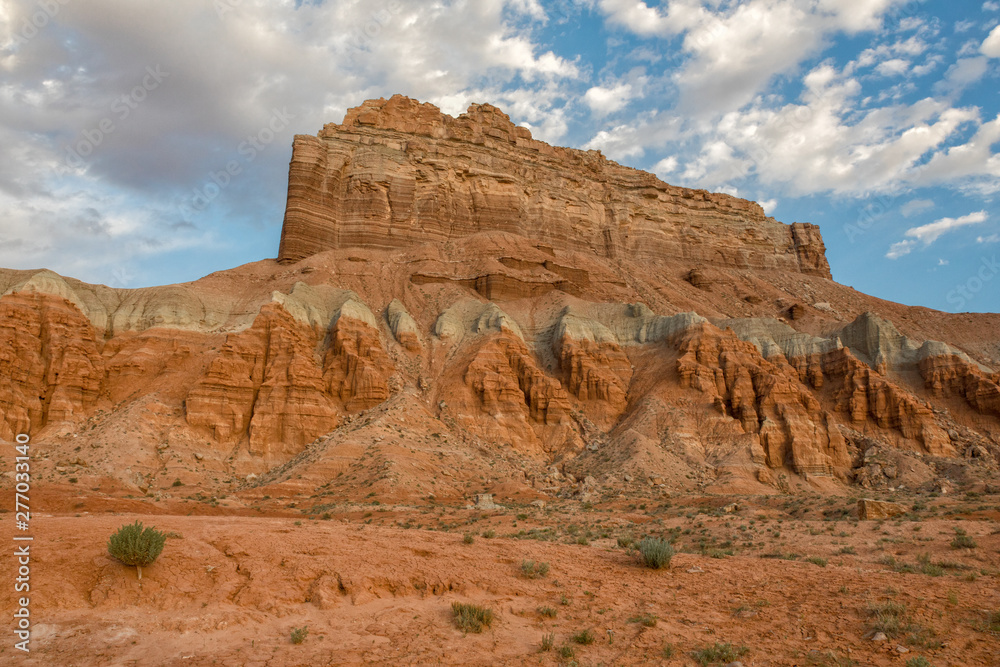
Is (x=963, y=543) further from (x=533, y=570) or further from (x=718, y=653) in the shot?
(x=533, y=570)

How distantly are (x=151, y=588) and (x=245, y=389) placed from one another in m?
28.5

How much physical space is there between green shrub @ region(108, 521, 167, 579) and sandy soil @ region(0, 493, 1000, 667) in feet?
0.60

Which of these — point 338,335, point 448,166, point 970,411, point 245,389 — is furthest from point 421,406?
point 970,411

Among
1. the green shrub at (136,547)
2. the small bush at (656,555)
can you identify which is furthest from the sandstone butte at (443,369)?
the green shrub at (136,547)

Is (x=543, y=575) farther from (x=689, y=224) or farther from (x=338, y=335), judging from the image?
(x=689, y=224)

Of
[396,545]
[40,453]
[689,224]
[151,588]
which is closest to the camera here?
[151,588]

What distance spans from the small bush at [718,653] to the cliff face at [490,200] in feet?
181

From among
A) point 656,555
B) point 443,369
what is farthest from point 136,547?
point 443,369

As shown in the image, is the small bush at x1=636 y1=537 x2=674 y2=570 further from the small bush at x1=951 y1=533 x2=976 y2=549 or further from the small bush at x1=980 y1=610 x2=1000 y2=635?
the small bush at x1=951 y1=533 x2=976 y2=549

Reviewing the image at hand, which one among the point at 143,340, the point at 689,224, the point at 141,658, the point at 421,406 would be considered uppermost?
the point at 689,224

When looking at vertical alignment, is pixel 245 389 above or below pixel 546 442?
above

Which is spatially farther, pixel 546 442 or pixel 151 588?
pixel 546 442

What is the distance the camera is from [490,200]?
70312 mm

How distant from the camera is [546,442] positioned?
41.6m
